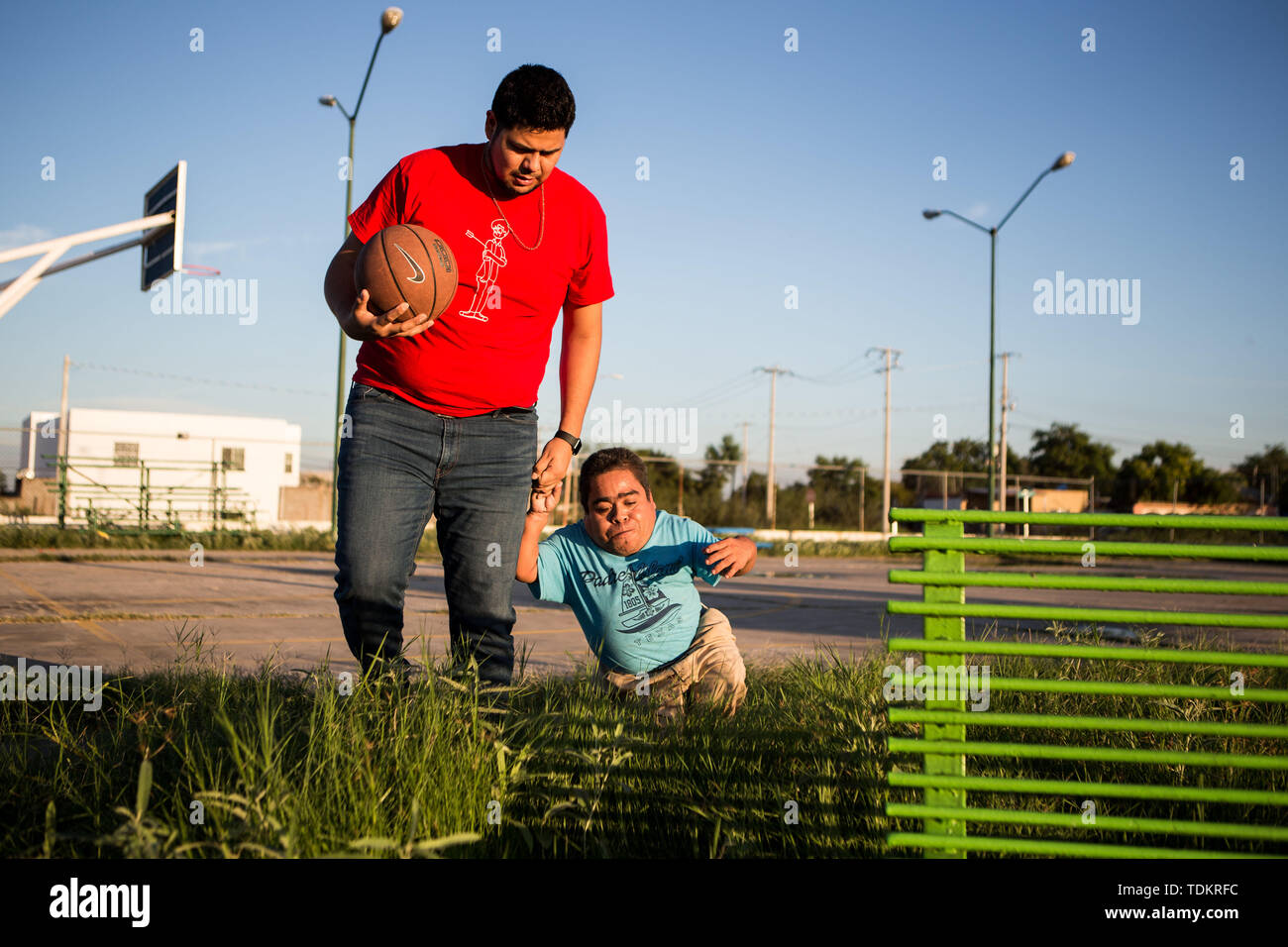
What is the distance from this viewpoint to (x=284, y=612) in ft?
29.3

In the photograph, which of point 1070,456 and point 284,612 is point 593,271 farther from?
point 1070,456

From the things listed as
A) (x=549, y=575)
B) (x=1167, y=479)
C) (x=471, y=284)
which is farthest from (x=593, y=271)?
(x=1167, y=479)

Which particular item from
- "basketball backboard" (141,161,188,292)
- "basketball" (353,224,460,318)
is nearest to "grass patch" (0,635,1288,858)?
"basketball" (353,224,460,318)

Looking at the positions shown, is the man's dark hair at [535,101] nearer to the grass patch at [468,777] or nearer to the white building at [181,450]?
A: the grass patch at [468,777]

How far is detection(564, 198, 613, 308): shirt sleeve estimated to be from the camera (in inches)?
146

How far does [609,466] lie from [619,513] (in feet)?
0.77

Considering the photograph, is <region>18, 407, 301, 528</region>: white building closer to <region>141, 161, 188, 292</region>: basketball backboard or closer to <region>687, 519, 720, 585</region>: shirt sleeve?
<region>141, 161, 188, 292</region>: basketball backboard

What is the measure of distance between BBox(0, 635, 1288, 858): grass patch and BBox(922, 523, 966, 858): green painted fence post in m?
0.21

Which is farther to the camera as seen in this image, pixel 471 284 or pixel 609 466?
pixel 609 466

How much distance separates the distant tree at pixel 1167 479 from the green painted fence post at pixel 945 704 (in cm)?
6320

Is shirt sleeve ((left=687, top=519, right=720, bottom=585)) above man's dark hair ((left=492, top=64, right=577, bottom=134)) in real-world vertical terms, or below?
below

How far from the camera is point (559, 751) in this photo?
2.94 metres
